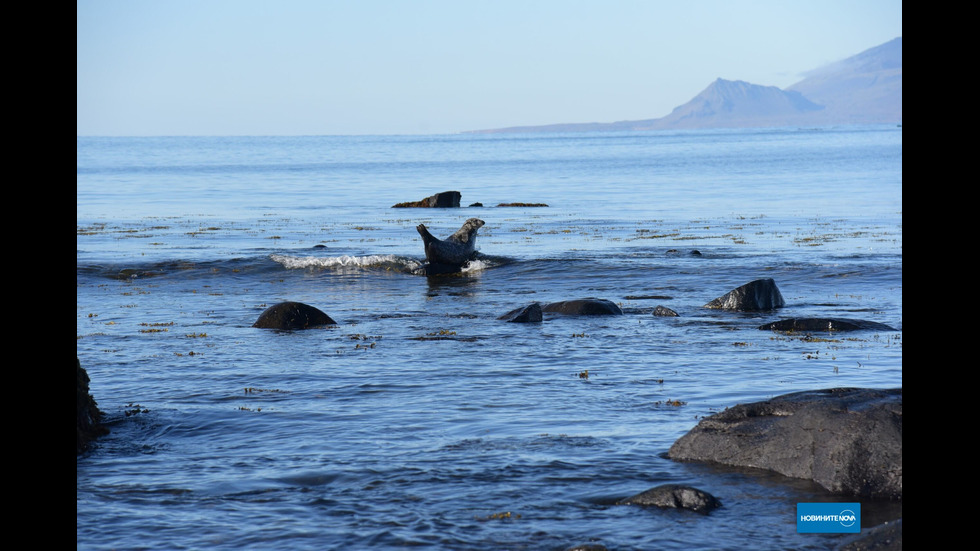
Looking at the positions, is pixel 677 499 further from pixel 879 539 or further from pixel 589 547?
pixel 879 539

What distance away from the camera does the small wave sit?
1247 inches

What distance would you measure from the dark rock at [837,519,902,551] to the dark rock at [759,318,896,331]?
450 inches

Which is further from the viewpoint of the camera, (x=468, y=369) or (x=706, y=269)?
(x=706, y=269)

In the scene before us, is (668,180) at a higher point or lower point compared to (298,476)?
higher

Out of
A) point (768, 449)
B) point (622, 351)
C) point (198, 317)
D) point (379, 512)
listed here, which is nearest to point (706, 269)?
point (622, 351)

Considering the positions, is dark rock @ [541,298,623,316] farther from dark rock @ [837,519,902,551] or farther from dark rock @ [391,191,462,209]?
dark rock @ [391,191,462,209]

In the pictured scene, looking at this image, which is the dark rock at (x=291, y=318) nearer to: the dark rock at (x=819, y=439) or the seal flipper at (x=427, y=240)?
the seal flipper at (x=427, y=240)

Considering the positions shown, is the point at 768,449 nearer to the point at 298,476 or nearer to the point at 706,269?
the point at 298,476

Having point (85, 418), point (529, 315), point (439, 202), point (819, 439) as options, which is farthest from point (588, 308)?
point (439, 202)

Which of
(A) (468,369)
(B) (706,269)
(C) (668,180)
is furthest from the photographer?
(C) (668,180)

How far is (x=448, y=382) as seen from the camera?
14664mm

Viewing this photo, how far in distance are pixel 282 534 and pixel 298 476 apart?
1.65 m

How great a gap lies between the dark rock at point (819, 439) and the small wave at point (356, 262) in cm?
2182

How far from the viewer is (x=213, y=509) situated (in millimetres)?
8914
